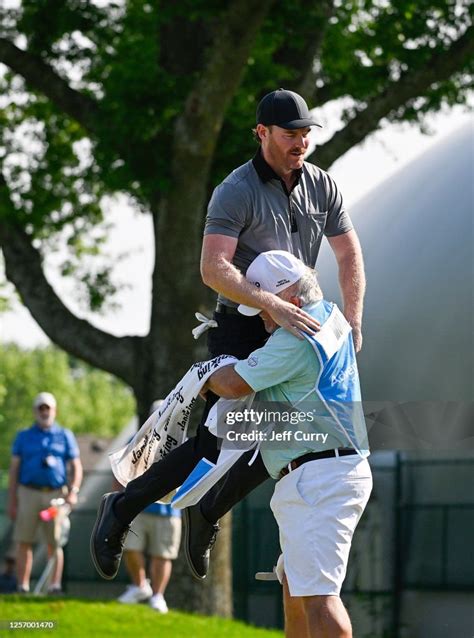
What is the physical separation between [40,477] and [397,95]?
5.14 metres

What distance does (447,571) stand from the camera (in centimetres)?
1103

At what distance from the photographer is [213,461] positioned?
5758 millimetres

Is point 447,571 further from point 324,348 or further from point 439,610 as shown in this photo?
point 324,348

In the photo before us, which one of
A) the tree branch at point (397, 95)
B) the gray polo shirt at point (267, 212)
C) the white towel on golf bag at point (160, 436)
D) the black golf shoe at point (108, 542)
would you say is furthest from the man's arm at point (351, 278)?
the tree branch at point (397, 95)

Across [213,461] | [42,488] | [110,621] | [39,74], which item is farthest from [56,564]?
[213,461]

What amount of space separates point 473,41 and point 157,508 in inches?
211

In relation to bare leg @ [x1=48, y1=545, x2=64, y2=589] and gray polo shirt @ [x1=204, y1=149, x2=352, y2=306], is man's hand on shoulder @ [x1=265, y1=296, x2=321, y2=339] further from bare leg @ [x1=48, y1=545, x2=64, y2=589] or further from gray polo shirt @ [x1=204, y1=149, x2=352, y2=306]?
bare leg @ [x1=48, y1=545, x2=64, y2=589]

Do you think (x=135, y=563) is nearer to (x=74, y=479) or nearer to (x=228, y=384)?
(x=74, y=479)

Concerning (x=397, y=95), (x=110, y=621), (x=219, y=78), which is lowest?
(x=110, y=621)

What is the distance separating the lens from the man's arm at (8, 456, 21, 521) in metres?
13.5

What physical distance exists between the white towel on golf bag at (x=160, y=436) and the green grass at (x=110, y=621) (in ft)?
12.9

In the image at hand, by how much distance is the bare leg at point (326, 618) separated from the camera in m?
5.24

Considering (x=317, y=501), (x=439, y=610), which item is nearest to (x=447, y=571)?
(x=439, y=610)

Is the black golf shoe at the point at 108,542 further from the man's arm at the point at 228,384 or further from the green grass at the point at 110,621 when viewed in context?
the green grass at the point at 110,621
